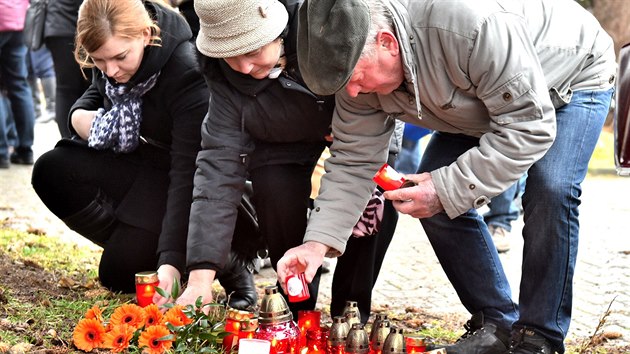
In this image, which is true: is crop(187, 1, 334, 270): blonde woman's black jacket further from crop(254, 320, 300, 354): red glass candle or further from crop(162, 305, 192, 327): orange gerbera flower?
crop(254, 320, 300, 354): red glass candle

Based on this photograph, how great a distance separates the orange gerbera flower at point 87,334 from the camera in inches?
135

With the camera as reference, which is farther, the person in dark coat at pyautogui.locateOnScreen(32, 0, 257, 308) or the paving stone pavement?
the paving stone pavement

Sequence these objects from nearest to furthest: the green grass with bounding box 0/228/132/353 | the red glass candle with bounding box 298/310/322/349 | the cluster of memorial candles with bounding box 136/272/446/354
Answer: the cluster of memorial candles with bounding box 136/272/446/354, the red glass candle with bounding box 298/310/322/349, the green grass with bounding box 0/228/132/353

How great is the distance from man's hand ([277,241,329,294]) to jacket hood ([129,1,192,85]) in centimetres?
125

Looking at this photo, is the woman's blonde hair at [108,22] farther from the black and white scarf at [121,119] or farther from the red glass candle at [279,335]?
the red glass candle at [279,335]

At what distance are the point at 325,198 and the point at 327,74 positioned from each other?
697 millimetres

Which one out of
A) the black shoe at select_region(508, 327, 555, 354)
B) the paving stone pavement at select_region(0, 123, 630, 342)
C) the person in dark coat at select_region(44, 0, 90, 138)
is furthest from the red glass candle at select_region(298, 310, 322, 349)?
the person in dark coat at select_region(44, 0, 90, 138)

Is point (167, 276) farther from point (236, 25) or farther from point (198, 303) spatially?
point (236, 25)

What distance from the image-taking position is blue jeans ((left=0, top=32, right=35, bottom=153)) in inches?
370

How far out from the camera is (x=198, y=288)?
12.5ft

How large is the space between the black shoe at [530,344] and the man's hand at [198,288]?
1.23m

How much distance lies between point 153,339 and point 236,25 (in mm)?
1230

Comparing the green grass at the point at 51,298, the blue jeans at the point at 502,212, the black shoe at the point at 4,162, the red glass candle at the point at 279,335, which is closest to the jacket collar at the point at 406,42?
the red glass candle at the point at 279,335

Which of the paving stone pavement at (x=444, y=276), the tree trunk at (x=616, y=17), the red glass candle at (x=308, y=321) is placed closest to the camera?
the red glass candle at (x=308, y=321)
